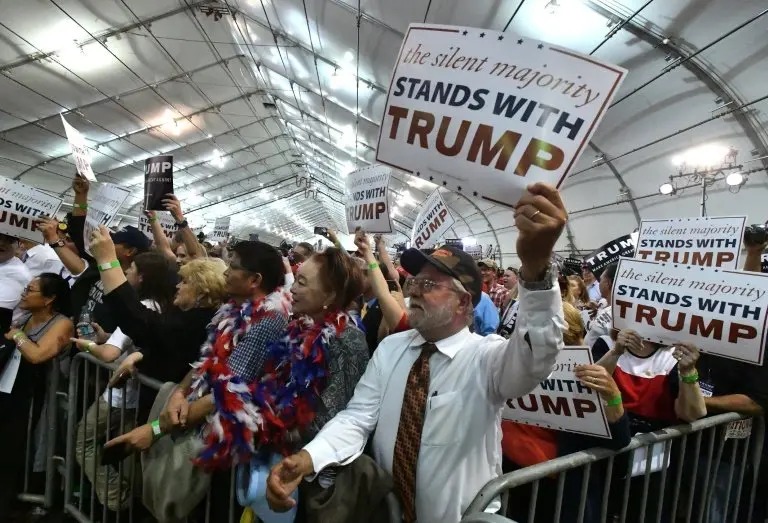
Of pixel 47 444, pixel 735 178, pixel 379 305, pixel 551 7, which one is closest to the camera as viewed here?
pixel 379 305

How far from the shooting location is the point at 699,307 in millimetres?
2338

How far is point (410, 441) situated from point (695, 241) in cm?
273

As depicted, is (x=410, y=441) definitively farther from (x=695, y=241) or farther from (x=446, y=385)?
(x=695, y=241)

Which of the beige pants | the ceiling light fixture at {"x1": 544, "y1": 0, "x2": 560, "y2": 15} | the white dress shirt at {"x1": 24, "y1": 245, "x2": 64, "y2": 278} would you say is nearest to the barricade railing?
the beige pants

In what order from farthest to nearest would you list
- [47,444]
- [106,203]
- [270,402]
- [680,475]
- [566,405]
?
1. [106,203]
2. [47,444]
3. [680,475]
4. [566,405]
5. [270,402]

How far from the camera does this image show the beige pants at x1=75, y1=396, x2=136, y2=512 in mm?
2525

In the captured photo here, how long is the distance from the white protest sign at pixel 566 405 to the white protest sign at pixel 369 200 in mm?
2003

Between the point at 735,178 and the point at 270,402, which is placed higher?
the point at 735,178

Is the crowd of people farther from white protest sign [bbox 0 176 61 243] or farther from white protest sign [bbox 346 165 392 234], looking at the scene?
white protest sign [bbox 346 165 392 234]

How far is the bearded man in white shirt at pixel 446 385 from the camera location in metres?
1.35

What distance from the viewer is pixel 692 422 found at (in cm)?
228

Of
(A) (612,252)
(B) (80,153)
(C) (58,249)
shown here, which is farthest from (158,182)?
(A) (612,252)

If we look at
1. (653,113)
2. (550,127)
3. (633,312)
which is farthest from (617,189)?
(550,127)

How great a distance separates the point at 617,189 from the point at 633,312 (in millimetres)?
11296
